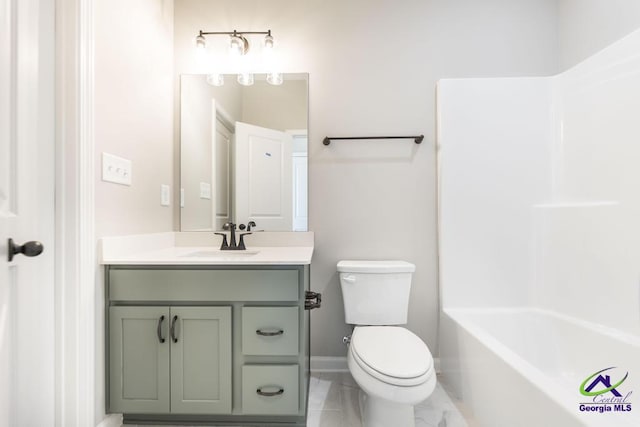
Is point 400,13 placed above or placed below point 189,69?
above

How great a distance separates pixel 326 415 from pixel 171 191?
152cm

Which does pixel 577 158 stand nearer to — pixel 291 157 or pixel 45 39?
pixel 291 157

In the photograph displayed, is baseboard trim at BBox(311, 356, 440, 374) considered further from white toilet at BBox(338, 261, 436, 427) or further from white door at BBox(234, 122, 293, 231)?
white door at BBox(234, 122, 293, 231)

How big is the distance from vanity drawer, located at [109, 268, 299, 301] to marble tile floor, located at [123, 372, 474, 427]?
0.63m

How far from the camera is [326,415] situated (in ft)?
5.04

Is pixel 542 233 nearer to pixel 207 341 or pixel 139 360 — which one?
pixel 207 341

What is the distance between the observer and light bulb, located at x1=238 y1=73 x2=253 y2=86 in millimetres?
1919

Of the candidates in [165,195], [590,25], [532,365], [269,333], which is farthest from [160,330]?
[590,25]

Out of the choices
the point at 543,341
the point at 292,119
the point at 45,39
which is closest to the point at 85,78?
the point at 45,39

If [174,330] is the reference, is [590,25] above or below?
above

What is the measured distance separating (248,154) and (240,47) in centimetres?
64

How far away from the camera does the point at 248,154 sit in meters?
1.94

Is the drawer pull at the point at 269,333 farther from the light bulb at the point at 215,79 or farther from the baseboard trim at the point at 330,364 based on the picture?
the light bulb at the point at 215,79

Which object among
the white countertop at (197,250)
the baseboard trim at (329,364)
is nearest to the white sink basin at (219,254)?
the white countertop at (197,250)
